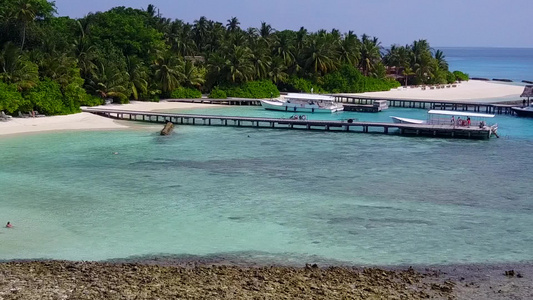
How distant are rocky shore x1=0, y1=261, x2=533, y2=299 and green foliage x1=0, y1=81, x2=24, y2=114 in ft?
110

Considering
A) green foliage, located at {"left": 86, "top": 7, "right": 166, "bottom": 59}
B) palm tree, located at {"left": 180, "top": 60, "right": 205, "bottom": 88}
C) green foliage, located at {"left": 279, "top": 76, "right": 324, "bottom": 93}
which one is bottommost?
green foliage, located at {"left": 279, "top": 76, "right": 324, "bottom": 93}

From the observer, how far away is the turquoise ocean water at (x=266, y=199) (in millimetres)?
24391

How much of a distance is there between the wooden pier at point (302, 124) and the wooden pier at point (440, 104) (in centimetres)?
2058

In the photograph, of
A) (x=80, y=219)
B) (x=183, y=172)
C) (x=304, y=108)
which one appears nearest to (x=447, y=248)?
(x=80, y=219)

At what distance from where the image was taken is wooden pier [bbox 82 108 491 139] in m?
54.6

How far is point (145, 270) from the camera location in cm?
2108

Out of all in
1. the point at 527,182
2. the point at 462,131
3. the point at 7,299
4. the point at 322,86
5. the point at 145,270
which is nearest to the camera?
the point at 7,299

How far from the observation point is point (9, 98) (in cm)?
5234

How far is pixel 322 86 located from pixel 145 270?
7309 cm

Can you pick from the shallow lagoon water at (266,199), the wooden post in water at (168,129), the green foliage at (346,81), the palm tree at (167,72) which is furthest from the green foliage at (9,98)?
the green foliage at (346,81)

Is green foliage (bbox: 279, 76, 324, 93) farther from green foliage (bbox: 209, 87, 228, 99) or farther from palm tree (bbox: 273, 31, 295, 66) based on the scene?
green foliage (bbox: 209, 87, 228, 99)

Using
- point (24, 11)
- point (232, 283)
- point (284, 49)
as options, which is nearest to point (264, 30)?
point (284, 49)

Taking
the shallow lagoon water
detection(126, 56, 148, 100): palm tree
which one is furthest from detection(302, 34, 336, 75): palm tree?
the shallow lagoon water

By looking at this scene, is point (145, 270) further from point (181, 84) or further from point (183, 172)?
point (181, 84)
